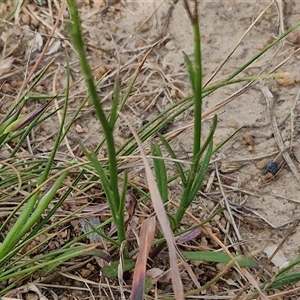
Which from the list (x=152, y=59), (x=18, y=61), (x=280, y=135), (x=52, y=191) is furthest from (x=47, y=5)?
(x=52, y=191)

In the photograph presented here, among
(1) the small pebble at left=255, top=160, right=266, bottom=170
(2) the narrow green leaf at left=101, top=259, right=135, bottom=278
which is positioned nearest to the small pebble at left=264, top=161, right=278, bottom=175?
(1) the small pebble at left=255, top=160, right=266, bottom=170

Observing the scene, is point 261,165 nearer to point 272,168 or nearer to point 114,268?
point 272,168

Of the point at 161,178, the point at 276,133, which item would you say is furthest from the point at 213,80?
the point at 161,178

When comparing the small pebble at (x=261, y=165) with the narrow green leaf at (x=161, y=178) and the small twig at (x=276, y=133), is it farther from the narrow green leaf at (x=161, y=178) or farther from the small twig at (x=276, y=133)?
the narrow green leaf at (x=161, y=178)

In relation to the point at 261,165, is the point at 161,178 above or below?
above

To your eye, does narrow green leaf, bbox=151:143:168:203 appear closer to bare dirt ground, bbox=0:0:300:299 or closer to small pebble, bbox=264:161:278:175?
bare dirt ground, bbox=0:0:300:299

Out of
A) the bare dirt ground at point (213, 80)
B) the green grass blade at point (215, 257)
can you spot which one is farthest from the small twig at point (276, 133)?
the green grass blade at point (215, 257)

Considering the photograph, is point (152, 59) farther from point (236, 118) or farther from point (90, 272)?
point (90, 272)

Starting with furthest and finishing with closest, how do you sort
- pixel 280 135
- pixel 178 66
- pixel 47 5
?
pixel 47 5
pixel 178 66
pixel 280 135

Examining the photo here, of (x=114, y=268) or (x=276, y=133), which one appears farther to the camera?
(x=276, y=133)
